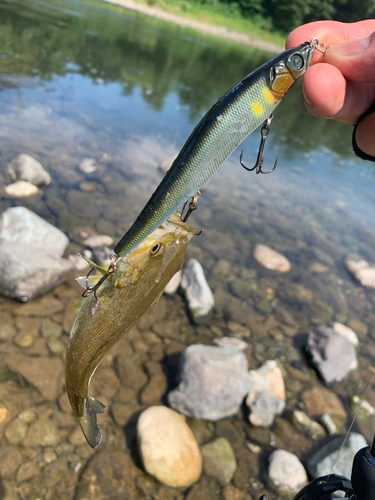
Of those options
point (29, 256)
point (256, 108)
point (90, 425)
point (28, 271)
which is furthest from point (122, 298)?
point (29, 256)

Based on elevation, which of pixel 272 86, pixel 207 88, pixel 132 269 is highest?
pixel 272 86

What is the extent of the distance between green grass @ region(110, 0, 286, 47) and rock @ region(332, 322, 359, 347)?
3951 cm

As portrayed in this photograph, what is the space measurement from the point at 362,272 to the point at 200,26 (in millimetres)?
40082

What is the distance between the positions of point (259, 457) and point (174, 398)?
106 cm

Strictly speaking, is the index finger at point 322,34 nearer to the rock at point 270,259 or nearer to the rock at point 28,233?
the rock at point 28,233

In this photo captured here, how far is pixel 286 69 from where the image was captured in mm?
1445

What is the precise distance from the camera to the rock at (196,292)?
5.15 metres

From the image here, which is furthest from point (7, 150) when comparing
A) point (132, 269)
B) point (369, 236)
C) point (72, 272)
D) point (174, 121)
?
point (369, 236)

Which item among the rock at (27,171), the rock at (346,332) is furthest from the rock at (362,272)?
the rock at (27,171)

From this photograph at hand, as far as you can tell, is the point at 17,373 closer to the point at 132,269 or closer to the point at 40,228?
the point at 40,228

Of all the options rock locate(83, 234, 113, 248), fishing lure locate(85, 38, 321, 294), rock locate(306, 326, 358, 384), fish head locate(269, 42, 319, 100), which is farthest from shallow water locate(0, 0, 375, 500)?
fish head locate(269, 42, 319, 100)

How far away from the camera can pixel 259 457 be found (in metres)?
3.79

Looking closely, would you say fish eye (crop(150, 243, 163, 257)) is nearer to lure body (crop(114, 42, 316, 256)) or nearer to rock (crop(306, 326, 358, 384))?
lure body (crop(114, 42, 316, 256))

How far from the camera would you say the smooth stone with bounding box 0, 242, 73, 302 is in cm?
437
